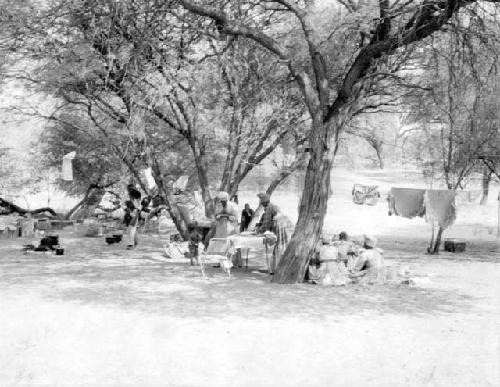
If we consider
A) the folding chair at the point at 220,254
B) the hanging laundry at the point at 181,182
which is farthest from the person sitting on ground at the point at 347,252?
the hanging laundry at the point at 181,182

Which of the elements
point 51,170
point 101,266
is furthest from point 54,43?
point 51,170

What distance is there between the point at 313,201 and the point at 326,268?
1.18 m

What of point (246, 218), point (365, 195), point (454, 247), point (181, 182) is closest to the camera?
point (246, 218)

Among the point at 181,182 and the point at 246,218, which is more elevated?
the point at 181,182

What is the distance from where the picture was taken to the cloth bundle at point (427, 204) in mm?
17047

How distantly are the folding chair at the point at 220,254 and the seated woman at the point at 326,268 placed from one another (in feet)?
5.42

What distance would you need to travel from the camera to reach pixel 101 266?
12750mm

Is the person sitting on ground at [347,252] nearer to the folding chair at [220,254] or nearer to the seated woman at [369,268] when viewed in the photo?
the seated woman at [369,268]

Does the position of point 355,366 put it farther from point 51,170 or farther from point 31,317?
point 51,170

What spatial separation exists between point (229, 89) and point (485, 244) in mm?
11030

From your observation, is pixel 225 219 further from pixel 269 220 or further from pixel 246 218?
pixel 246 218

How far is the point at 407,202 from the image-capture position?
17938 millimetres

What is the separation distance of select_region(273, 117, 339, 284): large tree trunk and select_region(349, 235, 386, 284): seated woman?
40.9 inches

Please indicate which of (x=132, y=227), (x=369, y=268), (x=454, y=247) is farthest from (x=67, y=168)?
(x=454, y=247)
